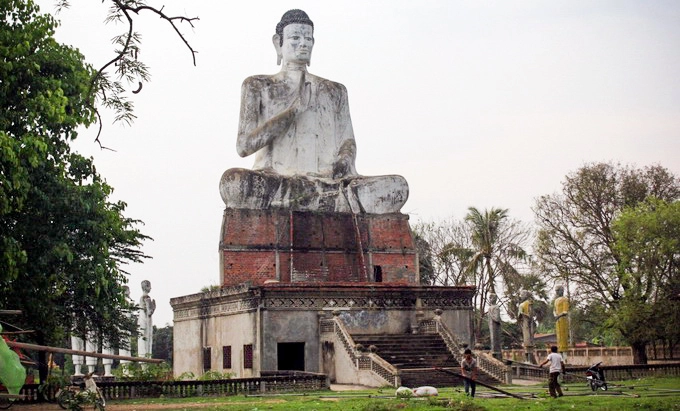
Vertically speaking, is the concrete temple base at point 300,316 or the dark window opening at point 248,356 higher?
the concrete temple base at point 300,316

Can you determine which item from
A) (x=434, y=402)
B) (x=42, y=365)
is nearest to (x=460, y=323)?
(x=434, y=402)

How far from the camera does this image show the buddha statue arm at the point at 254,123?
36.1 m

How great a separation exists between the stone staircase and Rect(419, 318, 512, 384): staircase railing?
16cm

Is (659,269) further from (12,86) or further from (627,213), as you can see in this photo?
(12,86)

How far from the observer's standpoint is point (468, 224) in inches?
1984

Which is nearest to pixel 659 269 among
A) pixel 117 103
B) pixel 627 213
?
pixel 627 213

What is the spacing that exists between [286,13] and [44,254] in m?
20.5

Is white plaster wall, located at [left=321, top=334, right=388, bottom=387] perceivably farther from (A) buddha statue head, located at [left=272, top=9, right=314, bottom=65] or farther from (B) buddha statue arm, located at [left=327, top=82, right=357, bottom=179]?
(A) buddha statue head, located at [left=272, top=9, right=314, bottom=65]

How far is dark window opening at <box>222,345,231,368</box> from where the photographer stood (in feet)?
98.5

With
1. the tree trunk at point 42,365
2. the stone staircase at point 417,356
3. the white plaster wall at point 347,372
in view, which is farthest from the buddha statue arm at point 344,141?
the tree trunk at point 42,365

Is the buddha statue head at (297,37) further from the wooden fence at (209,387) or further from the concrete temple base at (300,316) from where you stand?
the wooden fence at (209,387)

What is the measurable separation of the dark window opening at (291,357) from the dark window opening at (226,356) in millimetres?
1694

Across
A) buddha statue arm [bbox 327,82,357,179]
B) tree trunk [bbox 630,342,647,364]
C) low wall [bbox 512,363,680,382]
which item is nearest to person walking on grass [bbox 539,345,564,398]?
low wall [bbox 512,363,680,382]

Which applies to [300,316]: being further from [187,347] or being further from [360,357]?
[187,347]
